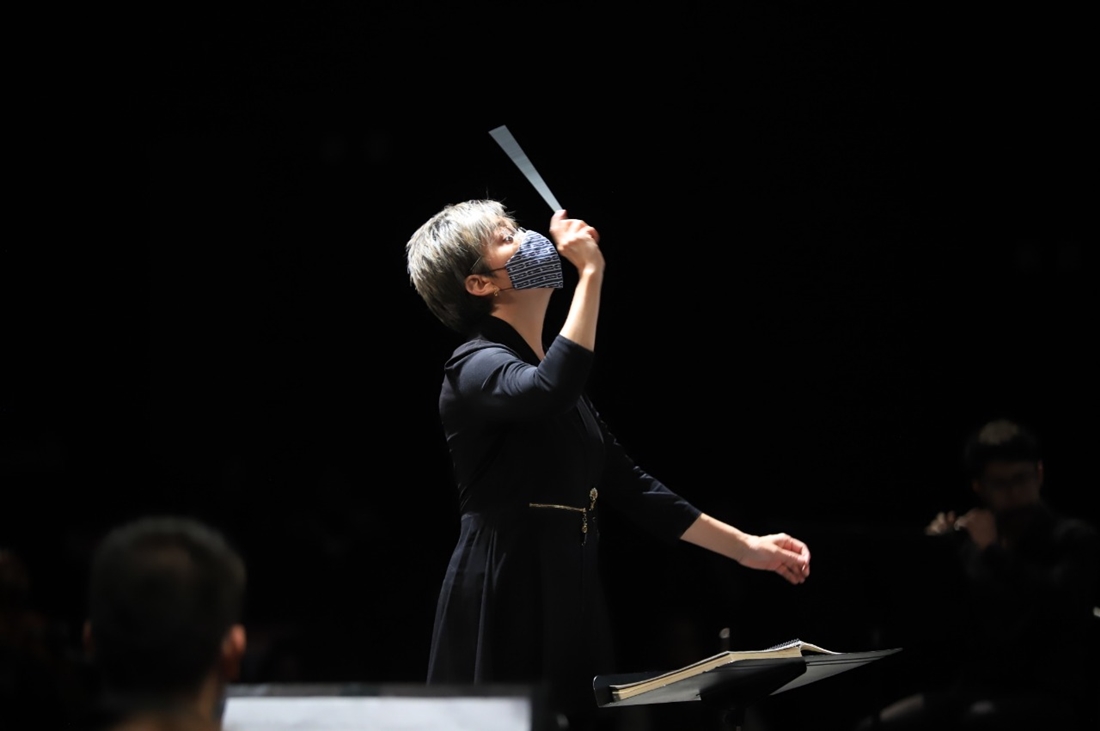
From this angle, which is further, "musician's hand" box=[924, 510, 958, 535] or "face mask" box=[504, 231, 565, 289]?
"musician's hand" box=[924, 510, 958, 535]

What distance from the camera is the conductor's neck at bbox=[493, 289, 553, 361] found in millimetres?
2047

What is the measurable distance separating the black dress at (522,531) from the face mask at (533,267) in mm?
116

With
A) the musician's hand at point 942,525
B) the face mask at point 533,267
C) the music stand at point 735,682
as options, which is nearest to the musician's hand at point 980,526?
the musician's hand at point 942,525

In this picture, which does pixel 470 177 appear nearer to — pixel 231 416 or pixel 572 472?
pixel 231 416

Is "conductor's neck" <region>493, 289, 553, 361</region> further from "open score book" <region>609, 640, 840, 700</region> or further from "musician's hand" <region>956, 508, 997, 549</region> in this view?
"musician's hand" <region>956, 508, 997, 549</region>

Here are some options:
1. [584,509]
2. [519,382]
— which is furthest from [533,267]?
[584,509]

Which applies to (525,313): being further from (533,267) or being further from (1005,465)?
(1005,465)

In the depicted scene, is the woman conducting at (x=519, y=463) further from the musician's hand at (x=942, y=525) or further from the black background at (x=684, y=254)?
the musician's hand at (x=942, y=525)

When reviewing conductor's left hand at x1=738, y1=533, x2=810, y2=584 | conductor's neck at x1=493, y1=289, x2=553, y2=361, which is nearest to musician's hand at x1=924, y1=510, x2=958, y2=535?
conductor's left hand at x1=738, y1=533, x2=810, y2=584

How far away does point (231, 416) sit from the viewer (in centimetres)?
308

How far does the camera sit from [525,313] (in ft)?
6.73

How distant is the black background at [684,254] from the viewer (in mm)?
2889

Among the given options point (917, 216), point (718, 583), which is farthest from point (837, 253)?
point (718, 583)

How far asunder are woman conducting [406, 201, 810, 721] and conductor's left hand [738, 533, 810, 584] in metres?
0.30
